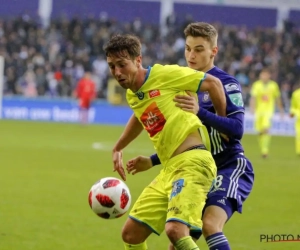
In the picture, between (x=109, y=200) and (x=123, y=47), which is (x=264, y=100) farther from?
(x=123, y=47)

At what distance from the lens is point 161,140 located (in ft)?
18.0

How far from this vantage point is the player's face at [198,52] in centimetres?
596

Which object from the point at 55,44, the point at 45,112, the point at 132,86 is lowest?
the point at 45,112

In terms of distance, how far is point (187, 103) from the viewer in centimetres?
536

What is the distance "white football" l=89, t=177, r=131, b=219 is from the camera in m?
5.91

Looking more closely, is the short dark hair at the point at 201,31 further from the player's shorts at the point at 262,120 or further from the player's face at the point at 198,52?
the player's shorts at the point at 262,120

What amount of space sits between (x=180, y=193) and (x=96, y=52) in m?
30.2

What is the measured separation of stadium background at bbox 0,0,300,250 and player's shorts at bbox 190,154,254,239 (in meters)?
1.96

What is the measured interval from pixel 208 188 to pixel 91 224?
12.6ft

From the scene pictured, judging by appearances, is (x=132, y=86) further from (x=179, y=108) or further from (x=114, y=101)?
(x=114, y=101)

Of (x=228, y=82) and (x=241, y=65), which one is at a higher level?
(x=228, y=82)

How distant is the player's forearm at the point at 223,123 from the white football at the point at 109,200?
0.97 metres

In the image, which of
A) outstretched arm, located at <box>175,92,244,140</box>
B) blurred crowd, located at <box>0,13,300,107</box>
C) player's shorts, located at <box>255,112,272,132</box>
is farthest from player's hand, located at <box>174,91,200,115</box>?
Result: blurred crowd, located at <box>0,13,300,107</box>

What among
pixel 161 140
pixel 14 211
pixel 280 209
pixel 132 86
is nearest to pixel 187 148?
pixel 161 140
